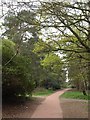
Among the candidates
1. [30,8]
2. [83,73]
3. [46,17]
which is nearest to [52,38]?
[46,17]

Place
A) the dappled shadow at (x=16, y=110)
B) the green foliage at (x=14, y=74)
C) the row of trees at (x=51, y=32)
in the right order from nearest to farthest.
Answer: the row of trees at (x=51, y=32)
the dappled shadow at (x=16, y=110)
the green foliage at (x=14, y=74)

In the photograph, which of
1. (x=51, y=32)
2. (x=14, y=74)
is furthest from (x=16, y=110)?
(x=51, y=32)

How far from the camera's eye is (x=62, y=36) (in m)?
13.9

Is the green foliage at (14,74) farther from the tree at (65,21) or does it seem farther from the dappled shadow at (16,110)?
the tree at (65,21)

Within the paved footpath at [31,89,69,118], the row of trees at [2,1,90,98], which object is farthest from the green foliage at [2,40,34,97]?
the paved footpath at [31,89,69,118]

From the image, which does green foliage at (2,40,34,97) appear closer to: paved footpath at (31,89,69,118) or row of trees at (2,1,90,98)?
row of trees at (2,1,90,98)

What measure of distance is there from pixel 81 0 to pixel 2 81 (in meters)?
11.4

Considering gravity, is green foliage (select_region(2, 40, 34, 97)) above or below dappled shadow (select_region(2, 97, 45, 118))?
above

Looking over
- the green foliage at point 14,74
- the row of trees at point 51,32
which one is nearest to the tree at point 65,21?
the row of trees at point 51,32

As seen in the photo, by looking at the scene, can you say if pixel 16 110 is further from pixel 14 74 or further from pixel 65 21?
pixel 65 21

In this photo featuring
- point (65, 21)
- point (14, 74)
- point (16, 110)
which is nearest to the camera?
point (65, 21)

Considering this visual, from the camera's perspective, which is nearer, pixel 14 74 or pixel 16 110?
pixel 16 110

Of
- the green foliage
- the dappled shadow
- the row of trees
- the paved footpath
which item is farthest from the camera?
the green foliage

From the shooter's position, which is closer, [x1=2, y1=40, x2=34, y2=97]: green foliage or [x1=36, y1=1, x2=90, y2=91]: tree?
[x1=36, y1=1, x2=90, y2=91]: tree
